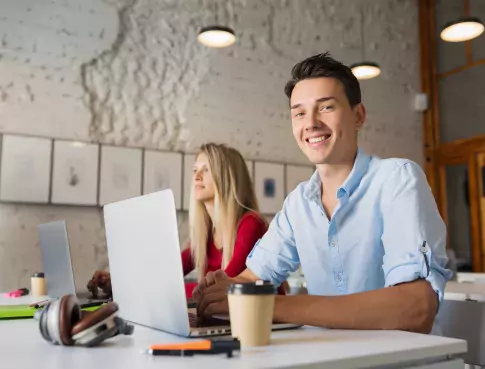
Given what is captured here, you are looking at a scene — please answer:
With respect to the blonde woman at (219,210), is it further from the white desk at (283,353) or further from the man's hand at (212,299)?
the white desk at (283,353)

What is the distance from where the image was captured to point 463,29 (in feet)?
12.2

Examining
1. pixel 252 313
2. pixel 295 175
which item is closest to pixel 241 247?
pixel 252 313

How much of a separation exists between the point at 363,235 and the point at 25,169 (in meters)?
2.86

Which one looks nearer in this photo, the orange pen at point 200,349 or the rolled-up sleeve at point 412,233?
the orange pen at point 200,349

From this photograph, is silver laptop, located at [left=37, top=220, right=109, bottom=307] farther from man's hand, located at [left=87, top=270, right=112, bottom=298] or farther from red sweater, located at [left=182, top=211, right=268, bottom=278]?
red sweater, located at [left=182, top=211, right=268, bottom=278]

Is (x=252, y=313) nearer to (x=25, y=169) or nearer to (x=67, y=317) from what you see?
(x=67, y=317)

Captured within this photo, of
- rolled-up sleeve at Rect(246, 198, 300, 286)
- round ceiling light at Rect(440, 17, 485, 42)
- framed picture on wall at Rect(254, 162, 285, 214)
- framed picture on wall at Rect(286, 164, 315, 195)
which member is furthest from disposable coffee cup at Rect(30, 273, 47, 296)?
round ceiling light at Rect(440, 17, 485, 42)

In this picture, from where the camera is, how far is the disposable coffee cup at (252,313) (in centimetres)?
81

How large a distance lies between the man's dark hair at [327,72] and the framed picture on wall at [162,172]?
265 cm

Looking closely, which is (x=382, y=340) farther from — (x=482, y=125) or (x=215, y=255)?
(x=482, y=125)

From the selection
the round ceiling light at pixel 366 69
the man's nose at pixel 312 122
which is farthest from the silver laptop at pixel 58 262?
the round ceiling light at pixel 366 69

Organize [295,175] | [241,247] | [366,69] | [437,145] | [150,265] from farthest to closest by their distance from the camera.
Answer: [437,145]
[295,175]
[366,69]
[241,247]
[150,265]

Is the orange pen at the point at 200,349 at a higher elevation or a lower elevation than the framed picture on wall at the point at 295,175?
lower

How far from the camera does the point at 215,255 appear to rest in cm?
236
